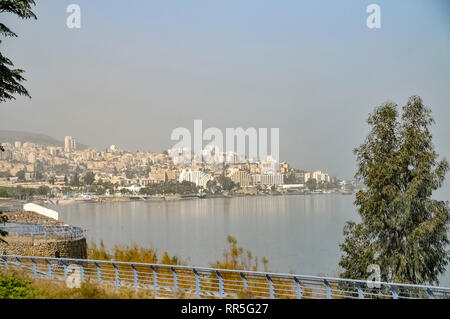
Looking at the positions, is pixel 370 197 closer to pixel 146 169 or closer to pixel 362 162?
pixel 362 162

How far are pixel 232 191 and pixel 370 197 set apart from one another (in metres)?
150

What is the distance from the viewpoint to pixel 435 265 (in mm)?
18547

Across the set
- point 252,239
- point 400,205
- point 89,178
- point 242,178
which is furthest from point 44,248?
point 89,178

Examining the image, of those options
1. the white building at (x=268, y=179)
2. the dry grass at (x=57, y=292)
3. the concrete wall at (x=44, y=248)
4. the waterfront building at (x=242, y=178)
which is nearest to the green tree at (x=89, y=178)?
the waterfront building at (x=242, y=178)

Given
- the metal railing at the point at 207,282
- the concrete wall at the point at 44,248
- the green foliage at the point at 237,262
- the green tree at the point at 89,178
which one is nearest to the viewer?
the metal railing at the point at 207,282

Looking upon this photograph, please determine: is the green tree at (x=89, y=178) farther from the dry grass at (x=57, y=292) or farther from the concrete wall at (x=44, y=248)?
the dry grass at (x=57, y=292)

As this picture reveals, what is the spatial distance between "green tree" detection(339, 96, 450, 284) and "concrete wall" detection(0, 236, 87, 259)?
11.9m

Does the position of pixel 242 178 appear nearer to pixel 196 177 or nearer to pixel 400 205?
pixel 196 177

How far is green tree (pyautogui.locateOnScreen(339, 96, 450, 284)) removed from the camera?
18125 mm

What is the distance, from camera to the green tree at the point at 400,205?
59.5 feet

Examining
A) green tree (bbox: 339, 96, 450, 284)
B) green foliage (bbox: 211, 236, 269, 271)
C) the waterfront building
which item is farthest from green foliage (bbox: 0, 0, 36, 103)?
the waterfront building

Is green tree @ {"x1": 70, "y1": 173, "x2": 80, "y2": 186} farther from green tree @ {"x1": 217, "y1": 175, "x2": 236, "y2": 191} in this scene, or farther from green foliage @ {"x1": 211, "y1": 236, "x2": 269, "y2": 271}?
green foliage @ {"x1": 211, "y1": 236, "x2": 269, "y2": 271}

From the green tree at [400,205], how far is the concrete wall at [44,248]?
1192 cm
